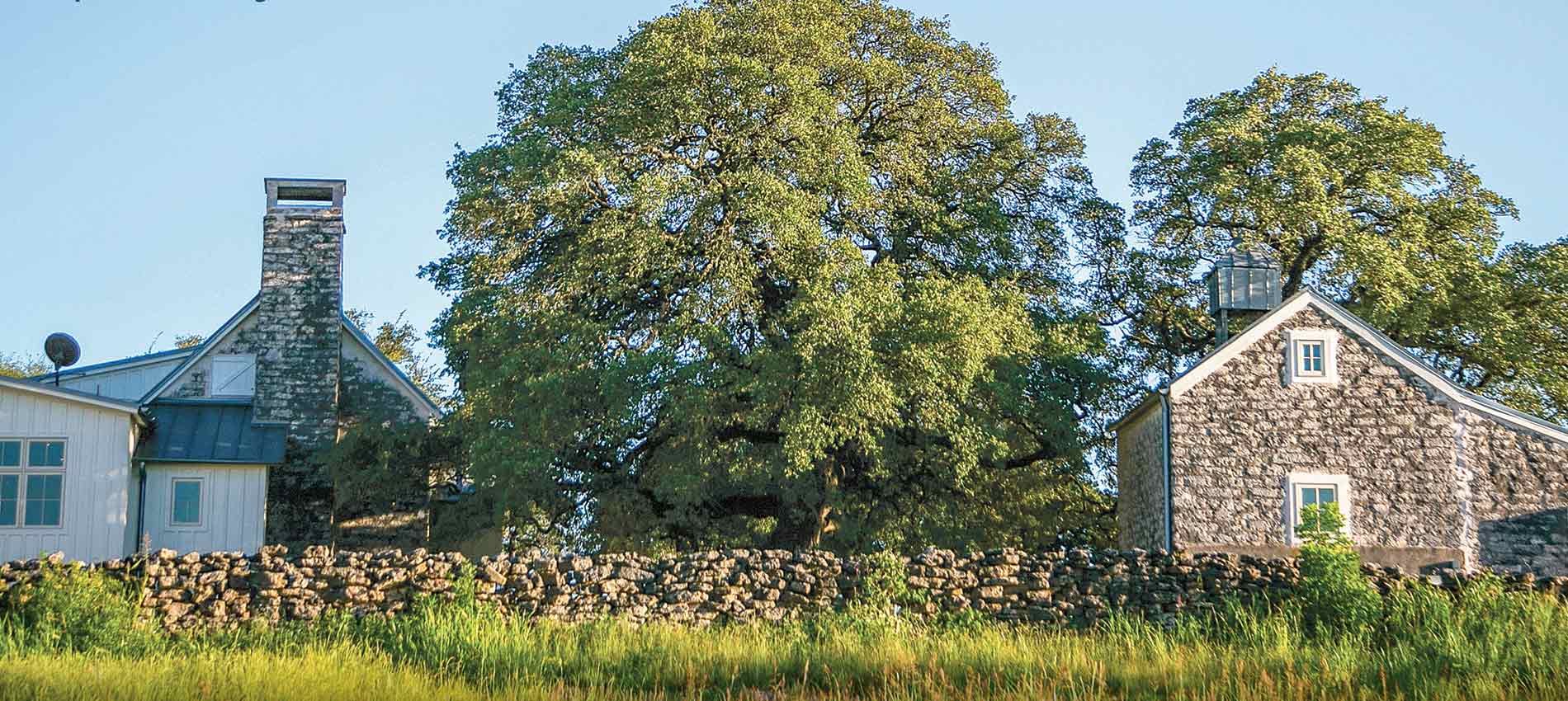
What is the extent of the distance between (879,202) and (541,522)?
8.89 metres

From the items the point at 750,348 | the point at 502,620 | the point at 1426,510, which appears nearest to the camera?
the point at 502,620

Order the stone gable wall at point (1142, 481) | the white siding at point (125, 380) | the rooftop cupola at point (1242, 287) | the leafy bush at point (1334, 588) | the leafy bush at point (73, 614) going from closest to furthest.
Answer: the leafy bush at point (73, 614) < the leafy bush at point (1334, 588) < the stone gable wall at point (1142, 481) < the rooftop cupola at point (1242, 287) < the white siding at point (125, 380)

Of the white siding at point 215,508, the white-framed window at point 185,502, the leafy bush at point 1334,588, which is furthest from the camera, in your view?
the white-framed window at point 185,502

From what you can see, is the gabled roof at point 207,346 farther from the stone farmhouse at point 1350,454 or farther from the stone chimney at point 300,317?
the stone farmhouse at point 1350,454

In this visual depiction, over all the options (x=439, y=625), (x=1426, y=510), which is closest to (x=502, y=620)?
(x=439, y=625)

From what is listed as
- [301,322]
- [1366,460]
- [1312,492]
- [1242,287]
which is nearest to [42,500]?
[301,322]

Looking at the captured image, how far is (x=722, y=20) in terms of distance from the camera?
105 feet

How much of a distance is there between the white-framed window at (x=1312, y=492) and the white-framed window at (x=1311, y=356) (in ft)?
5.19

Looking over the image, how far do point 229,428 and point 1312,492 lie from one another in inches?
716

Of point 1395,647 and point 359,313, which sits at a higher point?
point 359,313

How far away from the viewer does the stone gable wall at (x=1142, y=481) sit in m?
28.1

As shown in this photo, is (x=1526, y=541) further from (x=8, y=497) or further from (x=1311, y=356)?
(x=8, y=497)

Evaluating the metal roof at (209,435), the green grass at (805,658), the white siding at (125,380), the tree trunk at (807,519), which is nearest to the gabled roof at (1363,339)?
the tree trunk at (807,519)

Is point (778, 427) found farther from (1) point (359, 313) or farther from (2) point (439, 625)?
(1) point (359, 313)
